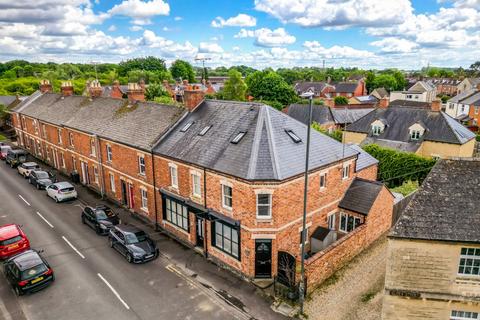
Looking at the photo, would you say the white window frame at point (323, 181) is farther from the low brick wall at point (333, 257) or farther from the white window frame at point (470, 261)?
the white window frame at point (470, 261)

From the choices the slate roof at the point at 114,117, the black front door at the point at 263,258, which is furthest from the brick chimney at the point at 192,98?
the black front door at the point at 263,258

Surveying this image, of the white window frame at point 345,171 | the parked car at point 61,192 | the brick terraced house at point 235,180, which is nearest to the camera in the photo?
the brick terraced house at point 235,180

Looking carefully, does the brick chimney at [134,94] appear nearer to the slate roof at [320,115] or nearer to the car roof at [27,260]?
the car roof at [27,260]

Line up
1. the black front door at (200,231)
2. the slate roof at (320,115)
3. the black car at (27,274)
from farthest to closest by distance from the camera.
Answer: the slate roof at (320,115), the black front door at (200,231), the black car at (27,274)

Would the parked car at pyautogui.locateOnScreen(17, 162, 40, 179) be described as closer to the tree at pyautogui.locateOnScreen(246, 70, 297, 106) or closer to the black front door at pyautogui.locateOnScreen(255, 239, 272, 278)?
the black front door at pyautogui.locateOnScreen(255, 239, 272, 278)

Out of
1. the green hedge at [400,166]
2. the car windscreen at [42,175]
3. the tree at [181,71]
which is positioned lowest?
the car windscreen at [42,175]

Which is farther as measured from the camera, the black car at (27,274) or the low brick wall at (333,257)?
the low brick wall at (333,257)

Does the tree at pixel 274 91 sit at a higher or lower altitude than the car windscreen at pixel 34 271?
higher
